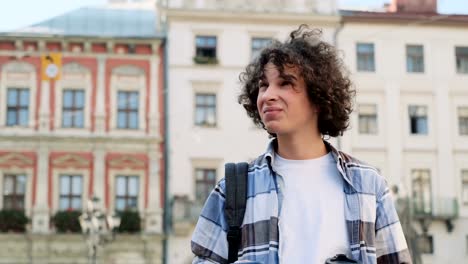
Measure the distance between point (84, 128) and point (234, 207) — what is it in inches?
888

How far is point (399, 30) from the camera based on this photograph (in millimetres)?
25047

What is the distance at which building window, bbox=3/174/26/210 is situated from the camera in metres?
23.6

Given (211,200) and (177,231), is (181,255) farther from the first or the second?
(211,200)

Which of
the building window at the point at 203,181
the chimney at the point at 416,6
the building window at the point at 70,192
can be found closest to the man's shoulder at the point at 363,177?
the building window at the point at 203,181

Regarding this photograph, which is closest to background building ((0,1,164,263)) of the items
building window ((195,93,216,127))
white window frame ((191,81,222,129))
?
white window frame ((191,81,222,129))

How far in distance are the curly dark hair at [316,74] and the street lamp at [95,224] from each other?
16.4 m

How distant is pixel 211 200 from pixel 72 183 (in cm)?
2216

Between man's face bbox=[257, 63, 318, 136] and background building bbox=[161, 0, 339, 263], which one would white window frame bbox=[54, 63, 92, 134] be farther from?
man's face bbox=[257, 63, 318, 136]

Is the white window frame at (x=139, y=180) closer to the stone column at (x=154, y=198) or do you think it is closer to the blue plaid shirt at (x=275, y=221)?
the stone column at (x=154, y=198)

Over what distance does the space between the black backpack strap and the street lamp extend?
16.6m

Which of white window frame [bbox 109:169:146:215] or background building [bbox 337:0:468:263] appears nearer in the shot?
white window frame [bbox 109:169:146:215]

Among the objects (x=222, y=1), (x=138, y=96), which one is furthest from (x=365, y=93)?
(x=138, y=96)

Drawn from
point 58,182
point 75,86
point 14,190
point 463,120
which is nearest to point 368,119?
point 463,120

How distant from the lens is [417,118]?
2486 centimetres
